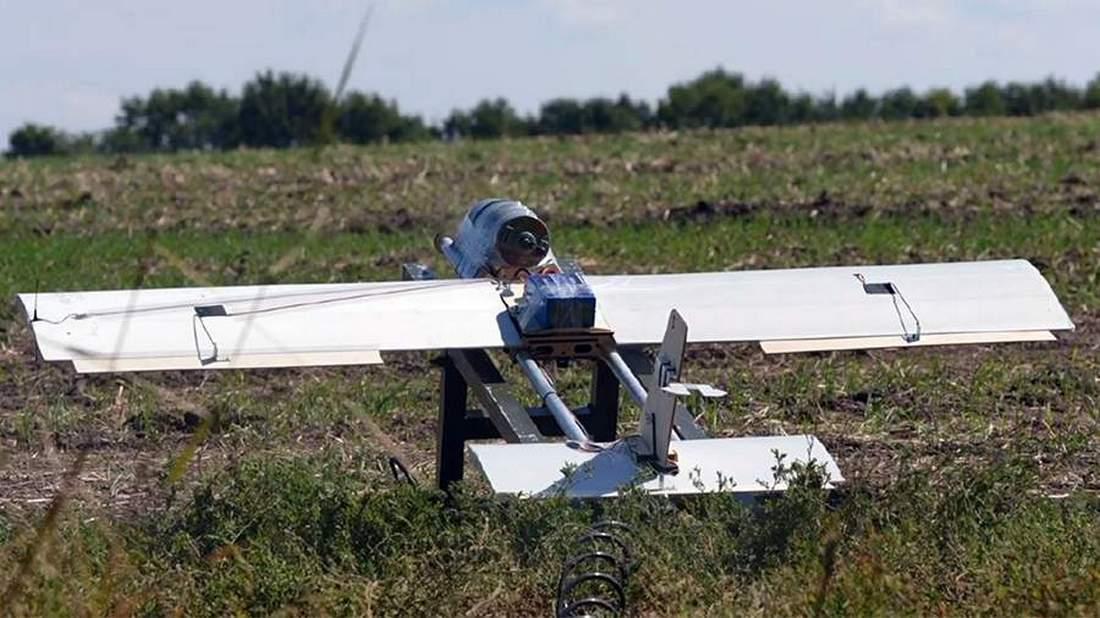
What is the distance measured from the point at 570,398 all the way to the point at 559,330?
120 inches

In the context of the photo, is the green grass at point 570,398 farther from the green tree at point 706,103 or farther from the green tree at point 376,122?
the green tree at point 376,122

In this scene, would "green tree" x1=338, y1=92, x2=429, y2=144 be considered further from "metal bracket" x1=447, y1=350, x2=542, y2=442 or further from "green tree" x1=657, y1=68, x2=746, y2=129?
"metal bracket" x1=447, y1=350, x2=542, y2=442

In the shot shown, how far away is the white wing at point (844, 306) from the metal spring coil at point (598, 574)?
1573mm

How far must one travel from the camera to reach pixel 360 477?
307 inches

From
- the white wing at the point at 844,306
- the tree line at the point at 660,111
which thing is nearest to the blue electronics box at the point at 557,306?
the white wing at the point at 844,306

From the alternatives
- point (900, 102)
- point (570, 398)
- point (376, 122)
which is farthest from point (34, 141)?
point (570, 398)

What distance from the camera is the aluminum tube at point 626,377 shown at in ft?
23.2

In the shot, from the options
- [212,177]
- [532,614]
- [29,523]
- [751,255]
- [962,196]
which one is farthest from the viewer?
[212,177]

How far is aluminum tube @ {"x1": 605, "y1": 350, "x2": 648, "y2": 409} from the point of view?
708cm

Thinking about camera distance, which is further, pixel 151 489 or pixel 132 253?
pixel 132 253

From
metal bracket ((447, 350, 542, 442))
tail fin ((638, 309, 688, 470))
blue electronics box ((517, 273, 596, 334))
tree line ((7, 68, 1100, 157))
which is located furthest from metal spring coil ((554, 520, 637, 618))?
tree line ((7, 68, 1100, 157))

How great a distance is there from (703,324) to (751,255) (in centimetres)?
729

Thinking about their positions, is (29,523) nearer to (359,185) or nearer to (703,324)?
(703,324)

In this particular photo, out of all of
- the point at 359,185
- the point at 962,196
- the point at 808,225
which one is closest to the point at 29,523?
the point at 808,225
